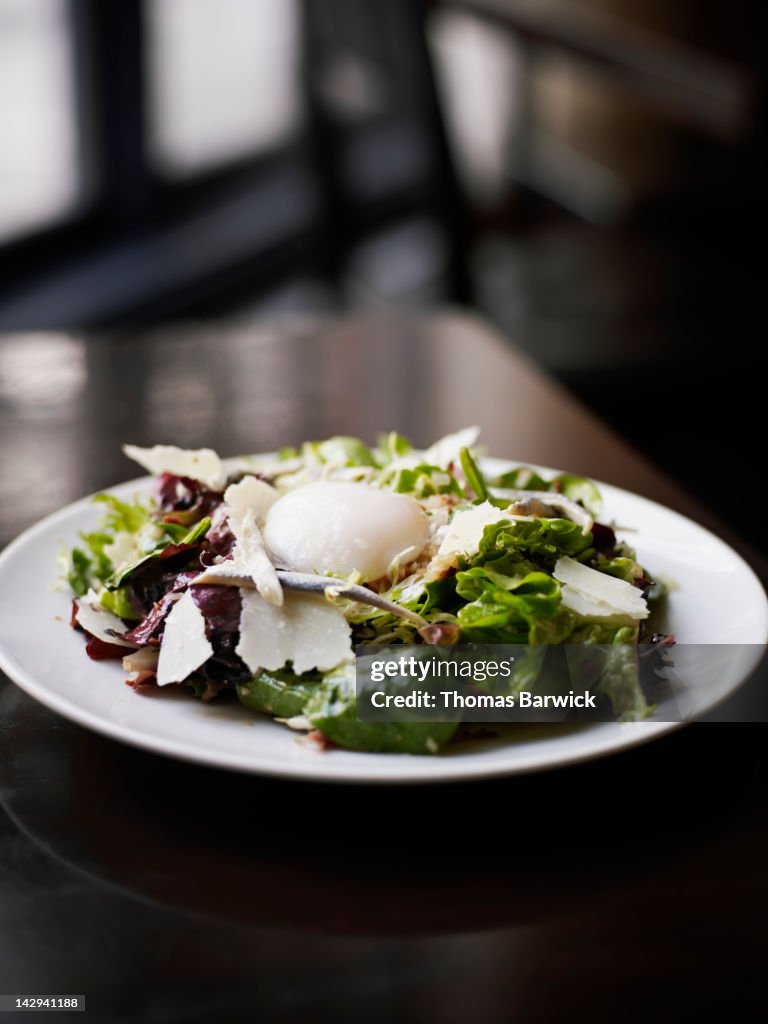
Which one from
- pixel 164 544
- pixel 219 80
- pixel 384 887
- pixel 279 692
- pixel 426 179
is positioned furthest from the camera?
pixel 219 80

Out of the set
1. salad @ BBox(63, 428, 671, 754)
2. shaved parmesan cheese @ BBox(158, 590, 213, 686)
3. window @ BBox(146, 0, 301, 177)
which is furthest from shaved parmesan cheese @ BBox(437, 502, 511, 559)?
window @ BBox(146, 0, 301, 177)

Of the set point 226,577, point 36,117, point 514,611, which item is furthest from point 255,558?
point 36,117

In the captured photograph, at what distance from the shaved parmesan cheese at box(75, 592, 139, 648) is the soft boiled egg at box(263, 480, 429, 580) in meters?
0.17

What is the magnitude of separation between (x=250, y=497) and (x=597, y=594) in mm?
390

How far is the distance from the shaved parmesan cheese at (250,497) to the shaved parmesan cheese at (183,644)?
17 centimetres

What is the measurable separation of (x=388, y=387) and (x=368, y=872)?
149 cm

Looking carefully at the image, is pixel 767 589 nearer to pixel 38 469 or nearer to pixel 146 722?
pixel 146 722

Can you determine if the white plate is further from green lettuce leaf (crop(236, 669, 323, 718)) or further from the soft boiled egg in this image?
the soft boiled egg

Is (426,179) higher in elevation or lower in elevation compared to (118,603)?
higher

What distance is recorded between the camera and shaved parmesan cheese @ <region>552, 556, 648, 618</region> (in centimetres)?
109

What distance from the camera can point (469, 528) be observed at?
114cm

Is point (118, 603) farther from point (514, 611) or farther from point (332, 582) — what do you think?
point (514, 611)

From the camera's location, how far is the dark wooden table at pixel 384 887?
0.80m

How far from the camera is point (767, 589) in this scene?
4.67 feet
